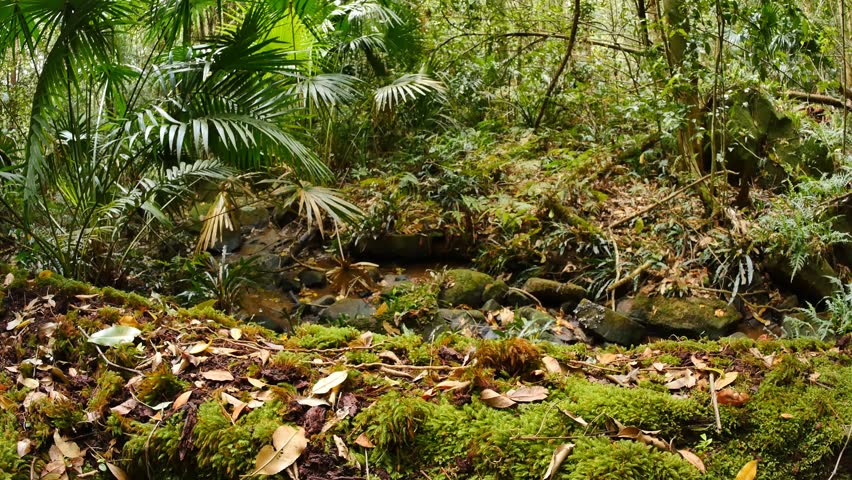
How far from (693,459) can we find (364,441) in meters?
0.73

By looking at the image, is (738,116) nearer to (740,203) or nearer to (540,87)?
(740,203)

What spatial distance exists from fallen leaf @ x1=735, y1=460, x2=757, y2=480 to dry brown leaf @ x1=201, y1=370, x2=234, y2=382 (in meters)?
1.30

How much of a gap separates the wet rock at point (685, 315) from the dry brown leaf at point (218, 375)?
11.6 ft

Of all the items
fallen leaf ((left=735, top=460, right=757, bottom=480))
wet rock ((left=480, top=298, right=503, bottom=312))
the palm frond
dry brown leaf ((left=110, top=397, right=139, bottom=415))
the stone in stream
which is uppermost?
the palm frond

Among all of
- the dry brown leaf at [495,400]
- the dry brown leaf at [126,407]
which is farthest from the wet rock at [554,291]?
the dry brown leaf at [126,407]

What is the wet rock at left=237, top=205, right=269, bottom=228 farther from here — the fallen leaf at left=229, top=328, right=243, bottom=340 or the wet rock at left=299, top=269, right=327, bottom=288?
the fallen leaf at left=229, top=328, right=243, bottom=340

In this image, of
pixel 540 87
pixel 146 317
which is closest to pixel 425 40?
pixel 540 87

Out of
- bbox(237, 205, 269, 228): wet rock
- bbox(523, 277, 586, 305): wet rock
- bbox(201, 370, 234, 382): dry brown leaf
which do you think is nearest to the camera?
bbox(201, 370, 234, 382): dry brown leaf

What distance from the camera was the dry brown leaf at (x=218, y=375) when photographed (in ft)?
5.57

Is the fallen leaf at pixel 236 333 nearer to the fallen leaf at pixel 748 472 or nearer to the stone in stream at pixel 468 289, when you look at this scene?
the fallen leaf at pixel 748 472

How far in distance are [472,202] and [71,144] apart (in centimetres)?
328

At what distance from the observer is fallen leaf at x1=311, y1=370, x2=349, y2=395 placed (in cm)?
158

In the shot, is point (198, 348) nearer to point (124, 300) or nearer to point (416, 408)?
point (124, 300)

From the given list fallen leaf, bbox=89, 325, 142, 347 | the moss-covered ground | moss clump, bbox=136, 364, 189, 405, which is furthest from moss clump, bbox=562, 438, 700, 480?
fallen leaf, bbox=89, 325, 142, 347
